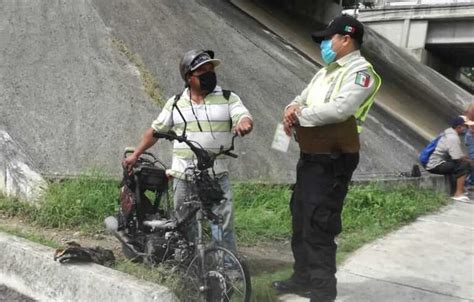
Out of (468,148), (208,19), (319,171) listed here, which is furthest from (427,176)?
(319,171)

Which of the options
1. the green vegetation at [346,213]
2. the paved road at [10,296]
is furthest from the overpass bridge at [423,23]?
the paved road at [10,296]

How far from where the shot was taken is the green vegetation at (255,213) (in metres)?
4.43

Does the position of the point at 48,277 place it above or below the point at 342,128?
below

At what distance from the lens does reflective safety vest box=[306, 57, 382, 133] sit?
10.9 feet

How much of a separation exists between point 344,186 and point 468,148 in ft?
20.9

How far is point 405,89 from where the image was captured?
14.8m

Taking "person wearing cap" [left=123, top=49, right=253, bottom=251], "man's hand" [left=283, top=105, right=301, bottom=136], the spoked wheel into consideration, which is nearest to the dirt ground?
"person wearing cap" [left=123, top=49, right=253, bottom=251]

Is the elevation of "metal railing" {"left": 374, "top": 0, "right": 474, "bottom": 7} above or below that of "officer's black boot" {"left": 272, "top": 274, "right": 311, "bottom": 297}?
above

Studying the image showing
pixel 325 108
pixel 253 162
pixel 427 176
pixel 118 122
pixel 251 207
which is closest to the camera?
pixel 325 108

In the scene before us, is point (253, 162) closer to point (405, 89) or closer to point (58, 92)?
point (58, 92)

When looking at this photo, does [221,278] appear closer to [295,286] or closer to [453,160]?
[295,286]

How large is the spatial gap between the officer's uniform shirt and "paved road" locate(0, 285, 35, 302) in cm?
236

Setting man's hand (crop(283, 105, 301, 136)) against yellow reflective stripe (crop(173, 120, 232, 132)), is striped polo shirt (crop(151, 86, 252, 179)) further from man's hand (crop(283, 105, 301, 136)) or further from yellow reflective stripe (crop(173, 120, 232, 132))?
man's hand (crop(283, 105, 301, 136))

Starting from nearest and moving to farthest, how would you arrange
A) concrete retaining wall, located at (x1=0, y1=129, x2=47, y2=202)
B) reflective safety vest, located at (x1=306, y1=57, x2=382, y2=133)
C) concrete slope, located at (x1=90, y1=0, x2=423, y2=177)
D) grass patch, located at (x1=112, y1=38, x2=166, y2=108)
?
1. reflective safety vest, located at (x1=306, y1=57, x2=382, y2=133)
2. concrete retaining wall, located at (x1=0, y1=129, x2=47, y2=202)
3. grass patch, located at (x1=112, y1=38, x2=166, y2=108)
4. concrete slope, located at (x1=90, y1=0, x2=423, y2=177)
